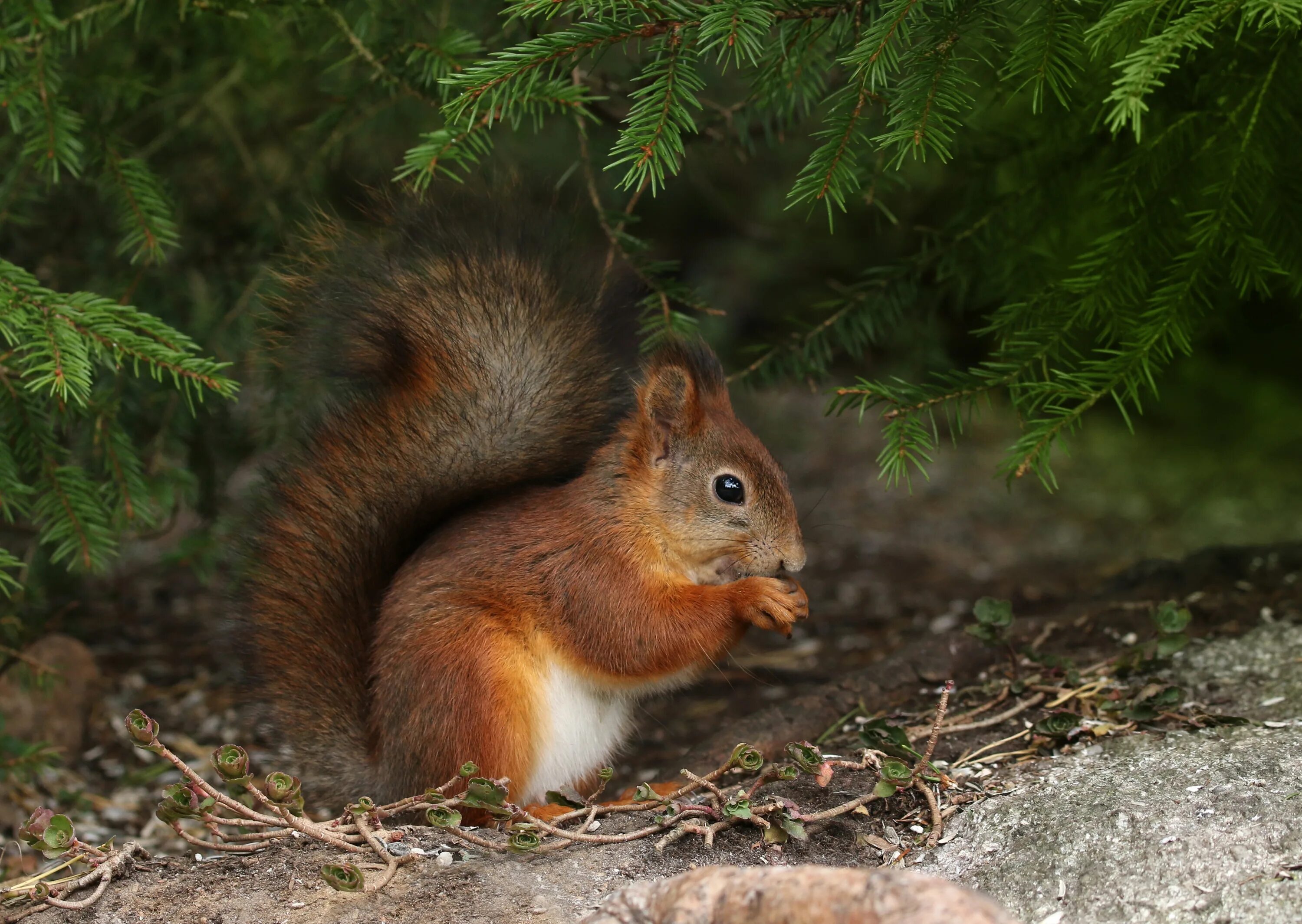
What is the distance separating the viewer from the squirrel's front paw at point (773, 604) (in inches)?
76.5

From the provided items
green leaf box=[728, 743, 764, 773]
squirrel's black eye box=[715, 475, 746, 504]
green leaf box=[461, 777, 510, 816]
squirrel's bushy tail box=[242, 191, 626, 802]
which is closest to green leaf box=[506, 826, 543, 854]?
green leaf box=[461, 777, 510, 816]

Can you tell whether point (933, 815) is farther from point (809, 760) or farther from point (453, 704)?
point (453, 704)

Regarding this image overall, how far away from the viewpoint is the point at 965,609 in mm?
3129

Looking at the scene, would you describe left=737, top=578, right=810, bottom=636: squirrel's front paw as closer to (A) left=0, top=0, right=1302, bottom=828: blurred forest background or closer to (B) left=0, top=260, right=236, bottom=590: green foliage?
(A) left=0, top=0, right=1302, bottom=828: blurred forest background

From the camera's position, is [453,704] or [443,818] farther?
[453,704]

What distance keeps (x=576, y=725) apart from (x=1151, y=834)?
2.91 feet

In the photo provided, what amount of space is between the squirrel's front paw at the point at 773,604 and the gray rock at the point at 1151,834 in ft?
1.29

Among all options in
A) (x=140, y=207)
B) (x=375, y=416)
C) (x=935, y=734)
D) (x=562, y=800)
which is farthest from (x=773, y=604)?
(x=140, y=207)

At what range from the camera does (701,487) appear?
81.5 inches

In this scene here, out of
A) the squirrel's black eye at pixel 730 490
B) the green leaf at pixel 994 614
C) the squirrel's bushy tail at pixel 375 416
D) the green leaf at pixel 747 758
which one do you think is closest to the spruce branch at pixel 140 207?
the squirrel's bushy tail at pixel 375 416

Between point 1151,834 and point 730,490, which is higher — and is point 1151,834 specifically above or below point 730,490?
below

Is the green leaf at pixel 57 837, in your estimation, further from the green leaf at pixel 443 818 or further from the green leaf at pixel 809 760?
the green leaf at pixel 809 760

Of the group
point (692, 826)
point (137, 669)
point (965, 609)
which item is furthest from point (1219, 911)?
point (137, 669)

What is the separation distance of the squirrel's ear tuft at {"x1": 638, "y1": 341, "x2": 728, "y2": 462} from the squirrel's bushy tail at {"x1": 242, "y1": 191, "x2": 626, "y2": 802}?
5.5 inches
